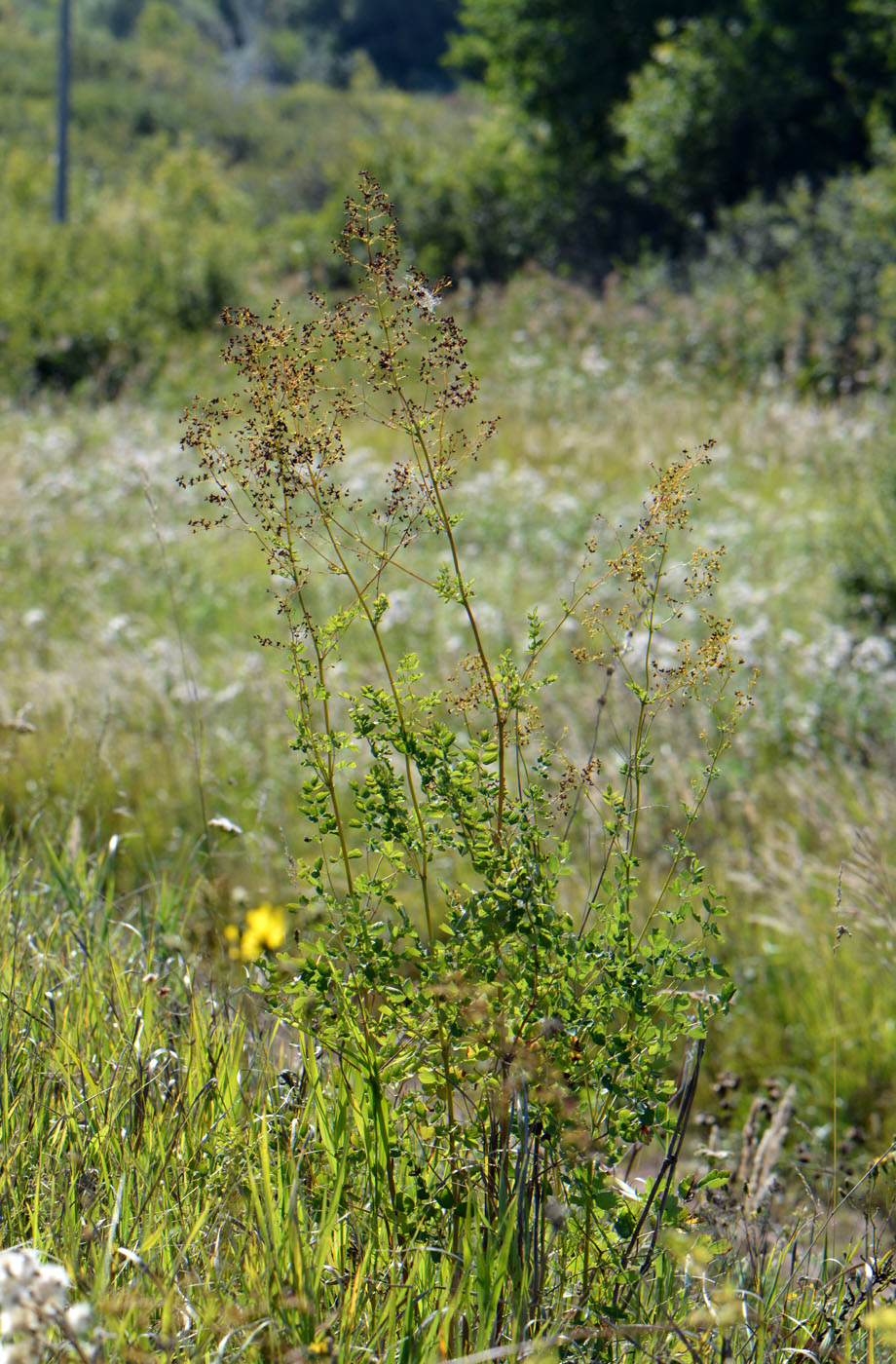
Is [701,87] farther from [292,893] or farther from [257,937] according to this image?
[257,937]

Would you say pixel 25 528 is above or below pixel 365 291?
above

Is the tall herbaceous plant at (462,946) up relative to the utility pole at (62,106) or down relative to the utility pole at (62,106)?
down

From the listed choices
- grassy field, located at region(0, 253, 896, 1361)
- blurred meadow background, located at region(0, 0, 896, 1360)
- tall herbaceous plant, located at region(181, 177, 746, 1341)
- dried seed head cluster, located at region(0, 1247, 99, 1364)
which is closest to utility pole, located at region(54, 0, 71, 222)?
blurred meadow background, located at region(0, 0, 896, 1360)

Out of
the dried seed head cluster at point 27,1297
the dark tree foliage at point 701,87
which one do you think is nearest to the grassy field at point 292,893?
the dried seed head cluster at point 27,1297

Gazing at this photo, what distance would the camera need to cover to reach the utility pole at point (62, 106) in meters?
18.1

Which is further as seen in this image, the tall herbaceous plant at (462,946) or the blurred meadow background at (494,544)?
the blurred meadow background at (494,544)

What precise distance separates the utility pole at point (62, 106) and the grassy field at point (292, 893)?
902cm

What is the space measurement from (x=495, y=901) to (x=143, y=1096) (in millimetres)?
561

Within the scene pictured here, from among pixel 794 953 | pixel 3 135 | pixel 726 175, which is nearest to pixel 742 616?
pixel 794 953

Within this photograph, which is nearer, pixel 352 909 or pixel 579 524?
pixel 352 909

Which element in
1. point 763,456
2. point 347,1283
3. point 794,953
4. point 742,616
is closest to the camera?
point 347,1283

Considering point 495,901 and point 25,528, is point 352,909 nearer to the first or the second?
point 495,901

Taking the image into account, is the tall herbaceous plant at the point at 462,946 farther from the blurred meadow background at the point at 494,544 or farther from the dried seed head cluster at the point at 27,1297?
the dried seed head cluster at the point at 27,1297

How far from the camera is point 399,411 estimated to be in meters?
1.54
